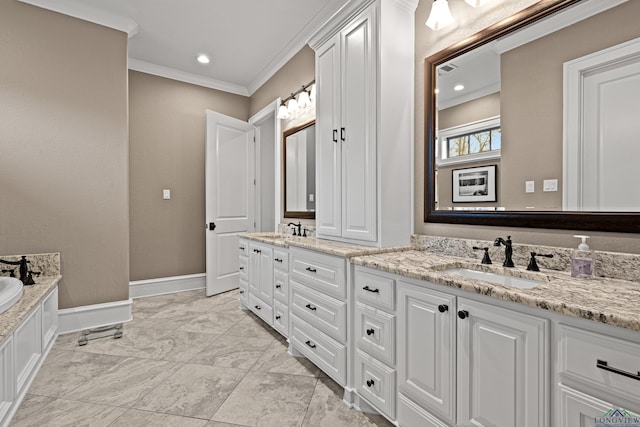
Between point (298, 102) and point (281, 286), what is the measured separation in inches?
72.6

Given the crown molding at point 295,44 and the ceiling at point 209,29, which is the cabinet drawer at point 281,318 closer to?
the crown molding at point 295,44

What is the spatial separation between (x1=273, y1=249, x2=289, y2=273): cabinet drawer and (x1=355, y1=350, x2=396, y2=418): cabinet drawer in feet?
3.04

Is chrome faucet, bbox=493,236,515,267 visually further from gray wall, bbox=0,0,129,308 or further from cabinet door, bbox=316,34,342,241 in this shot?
gray wall, bbox=0,0,129,308

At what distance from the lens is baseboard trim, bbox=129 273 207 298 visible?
3.74 m

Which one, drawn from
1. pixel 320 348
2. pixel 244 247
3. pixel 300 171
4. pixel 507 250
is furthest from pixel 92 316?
pixel 507 250

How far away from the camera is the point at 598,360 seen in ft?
2.76

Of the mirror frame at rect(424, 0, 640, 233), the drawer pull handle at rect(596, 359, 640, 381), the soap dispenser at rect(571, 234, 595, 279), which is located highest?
the mirror frame at rect(424, 0, 640, 233)

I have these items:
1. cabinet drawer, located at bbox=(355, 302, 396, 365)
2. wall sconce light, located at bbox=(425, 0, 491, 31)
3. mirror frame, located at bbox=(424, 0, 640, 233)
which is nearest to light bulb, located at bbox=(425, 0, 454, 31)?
wall sconce light, located at bbox=(425, 0, 491, 31)

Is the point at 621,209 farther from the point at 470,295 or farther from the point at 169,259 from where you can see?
the point at 169,259

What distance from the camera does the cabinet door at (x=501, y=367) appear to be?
964 millimetres

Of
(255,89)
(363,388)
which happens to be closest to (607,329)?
(363,388)

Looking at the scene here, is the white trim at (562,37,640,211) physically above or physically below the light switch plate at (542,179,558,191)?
above

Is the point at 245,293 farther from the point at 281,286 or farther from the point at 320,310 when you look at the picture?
the point at 320,310

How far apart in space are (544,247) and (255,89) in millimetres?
3972
